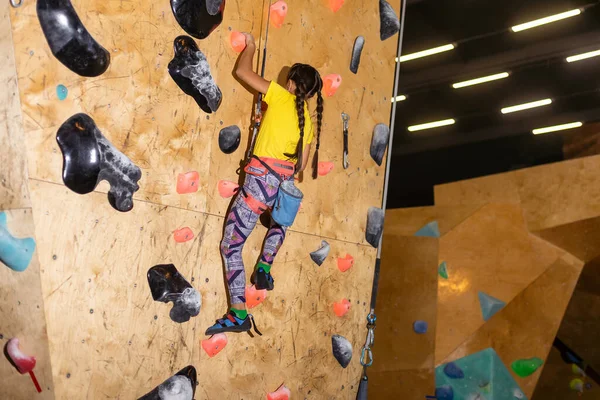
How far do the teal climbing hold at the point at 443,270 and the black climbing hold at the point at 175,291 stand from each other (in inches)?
193

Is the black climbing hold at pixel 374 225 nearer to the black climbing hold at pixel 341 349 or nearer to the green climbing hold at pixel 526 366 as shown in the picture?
the black climbing hold at pixel 341 349

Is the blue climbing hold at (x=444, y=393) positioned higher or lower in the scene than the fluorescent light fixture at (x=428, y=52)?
lower

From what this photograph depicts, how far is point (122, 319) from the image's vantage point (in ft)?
8.80

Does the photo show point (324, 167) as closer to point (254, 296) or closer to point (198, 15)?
point (254, 296)

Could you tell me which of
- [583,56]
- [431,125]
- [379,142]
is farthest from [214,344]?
[431,125]

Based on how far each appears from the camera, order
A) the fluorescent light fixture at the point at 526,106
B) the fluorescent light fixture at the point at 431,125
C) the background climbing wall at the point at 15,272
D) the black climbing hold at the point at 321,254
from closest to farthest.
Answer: the background climbing wall at the point at 15,272 → the black climbing hold at the point at 321,254 → the fluorescent light fixture at the point at 526,106 → the fluorescent light fixture at the point at 431,125

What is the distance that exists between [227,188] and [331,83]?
3.29 ft

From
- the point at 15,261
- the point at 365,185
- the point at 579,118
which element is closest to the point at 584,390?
the point at 579,118

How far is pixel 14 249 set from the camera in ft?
7.80

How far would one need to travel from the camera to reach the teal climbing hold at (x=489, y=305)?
7.12m

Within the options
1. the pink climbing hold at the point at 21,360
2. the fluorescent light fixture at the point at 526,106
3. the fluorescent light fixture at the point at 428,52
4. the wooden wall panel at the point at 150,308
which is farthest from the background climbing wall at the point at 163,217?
the fluorescent light fixture at the point at 526,106

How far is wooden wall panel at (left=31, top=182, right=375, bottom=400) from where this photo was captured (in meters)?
2.47

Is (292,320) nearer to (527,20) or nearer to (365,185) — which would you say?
Result: (365,185)

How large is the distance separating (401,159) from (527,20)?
11.6ft
